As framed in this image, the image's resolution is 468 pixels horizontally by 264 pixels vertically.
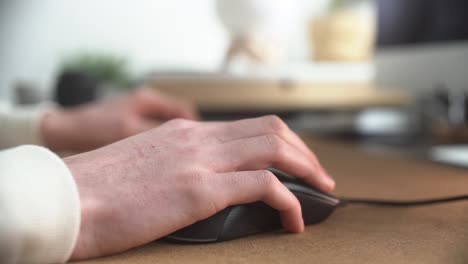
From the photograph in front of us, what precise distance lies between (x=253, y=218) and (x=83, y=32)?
3538 mm

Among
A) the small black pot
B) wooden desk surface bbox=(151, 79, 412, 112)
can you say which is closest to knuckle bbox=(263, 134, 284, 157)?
wooden desk surface bbox=(151, 79, 412, 112)

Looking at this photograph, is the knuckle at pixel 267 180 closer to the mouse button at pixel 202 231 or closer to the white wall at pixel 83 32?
the mouse button at pixel 202 231

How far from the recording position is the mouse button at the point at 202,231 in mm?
384

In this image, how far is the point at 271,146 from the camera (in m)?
0.43

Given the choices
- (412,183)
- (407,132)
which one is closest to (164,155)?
(412,183)

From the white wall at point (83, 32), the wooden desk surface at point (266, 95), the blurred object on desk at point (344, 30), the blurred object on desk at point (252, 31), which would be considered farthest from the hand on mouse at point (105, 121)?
the white wall at point (83, 32)

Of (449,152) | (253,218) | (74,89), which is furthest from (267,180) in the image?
(74,89)

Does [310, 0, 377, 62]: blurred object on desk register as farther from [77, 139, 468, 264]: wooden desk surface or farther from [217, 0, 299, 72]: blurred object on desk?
[77, 139, 468, 264]: wooden desk surface

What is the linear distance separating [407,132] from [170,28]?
8.30ft

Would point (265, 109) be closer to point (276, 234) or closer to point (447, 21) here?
point (447, 21)

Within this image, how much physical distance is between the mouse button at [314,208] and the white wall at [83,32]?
3.22m

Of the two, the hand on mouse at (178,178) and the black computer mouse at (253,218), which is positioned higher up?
the hand on mouse at (178,178)

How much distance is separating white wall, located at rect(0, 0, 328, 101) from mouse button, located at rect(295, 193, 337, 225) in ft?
10.5

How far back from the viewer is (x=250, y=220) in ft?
1.33
